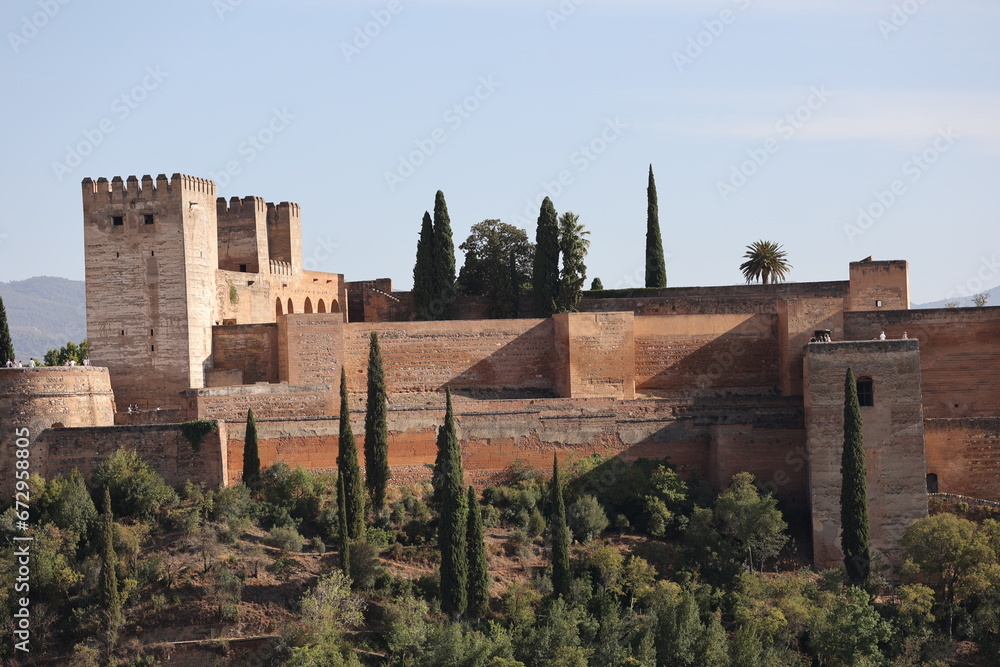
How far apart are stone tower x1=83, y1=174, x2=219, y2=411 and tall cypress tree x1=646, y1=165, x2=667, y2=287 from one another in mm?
12109

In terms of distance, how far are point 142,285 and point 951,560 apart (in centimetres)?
1679

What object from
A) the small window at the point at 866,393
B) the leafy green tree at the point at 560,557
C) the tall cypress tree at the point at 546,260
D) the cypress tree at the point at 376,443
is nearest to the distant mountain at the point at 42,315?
the tall cypress tree at the point at 546,260

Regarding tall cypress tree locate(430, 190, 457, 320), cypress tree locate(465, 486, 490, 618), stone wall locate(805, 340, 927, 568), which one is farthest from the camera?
tall cypress tree locate(430, 190, 457, 320)

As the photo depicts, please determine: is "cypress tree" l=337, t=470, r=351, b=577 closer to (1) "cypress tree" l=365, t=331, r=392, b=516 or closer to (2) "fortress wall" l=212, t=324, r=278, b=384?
(1) "cypress tree" l=365, t=331, r=392, b=516

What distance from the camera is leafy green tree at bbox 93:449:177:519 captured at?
89.5ft

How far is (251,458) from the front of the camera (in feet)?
93.3

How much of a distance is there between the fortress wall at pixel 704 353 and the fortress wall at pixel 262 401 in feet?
22.4

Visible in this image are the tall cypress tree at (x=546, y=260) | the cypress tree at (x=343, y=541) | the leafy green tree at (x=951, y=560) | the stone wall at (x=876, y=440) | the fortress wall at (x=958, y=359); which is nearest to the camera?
the leafy green tree at (x=951, y=560)

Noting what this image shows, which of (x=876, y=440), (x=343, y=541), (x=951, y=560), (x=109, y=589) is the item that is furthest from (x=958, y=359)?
(x=109, y=589)

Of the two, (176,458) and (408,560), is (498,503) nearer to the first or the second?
(408,560)

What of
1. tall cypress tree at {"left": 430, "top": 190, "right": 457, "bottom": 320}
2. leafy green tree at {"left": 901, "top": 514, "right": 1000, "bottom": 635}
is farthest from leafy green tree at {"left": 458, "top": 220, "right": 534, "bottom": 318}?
leafy green tree at {"left": 901, "top": 514, "right": 1000, "bottom": 635}

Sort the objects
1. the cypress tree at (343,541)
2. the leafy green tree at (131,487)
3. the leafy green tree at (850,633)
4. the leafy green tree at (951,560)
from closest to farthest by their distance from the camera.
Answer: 1. the leafy green tree at (850,633)
2. the leafy green tree at (951,560)
3. the cypress tree at (343,541)
4. the leafy green tree at (131,487)

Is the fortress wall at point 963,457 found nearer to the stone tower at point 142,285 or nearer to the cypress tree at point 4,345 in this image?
the stone tower at point 142,285

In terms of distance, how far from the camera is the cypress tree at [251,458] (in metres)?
28.4
